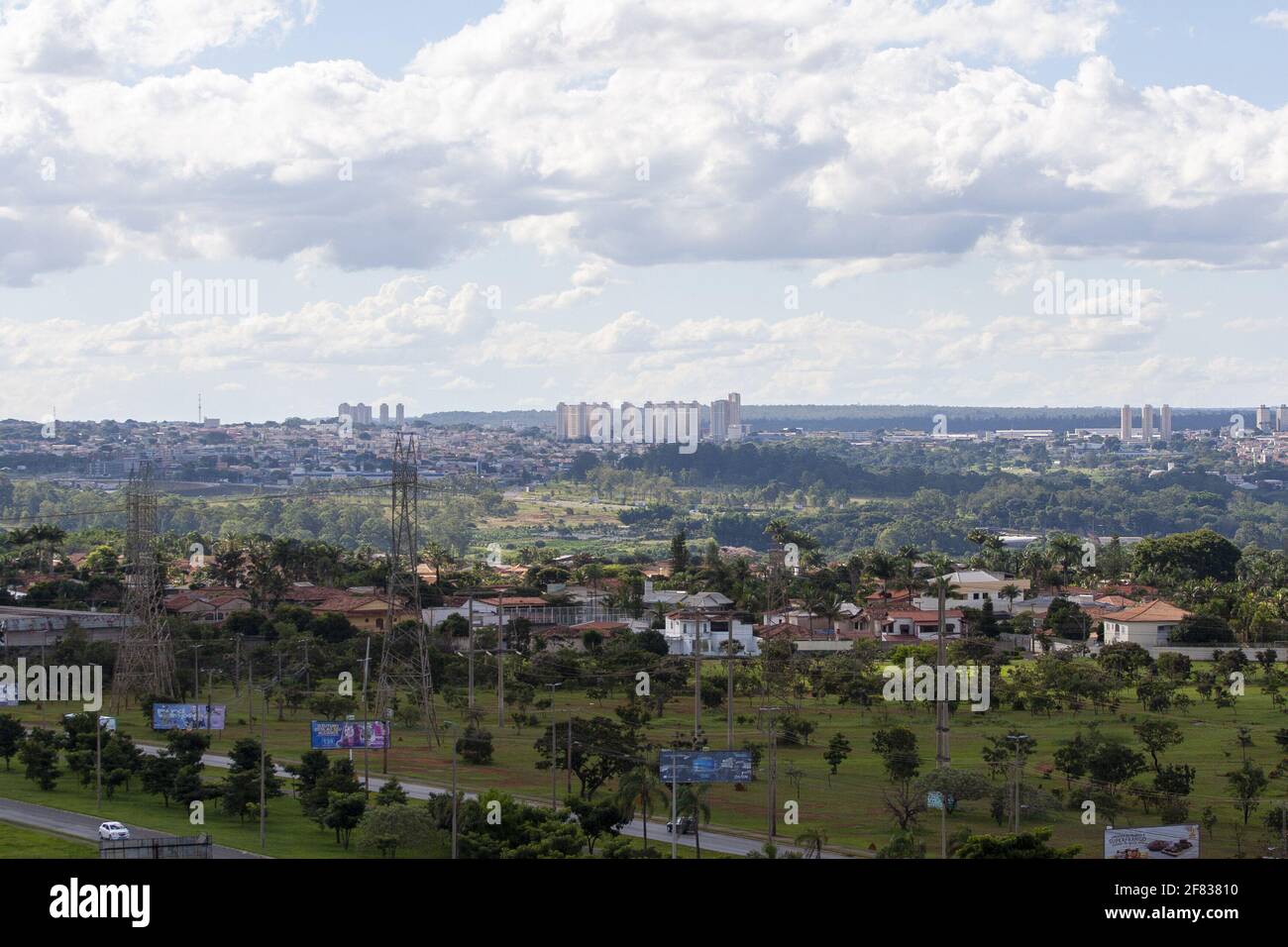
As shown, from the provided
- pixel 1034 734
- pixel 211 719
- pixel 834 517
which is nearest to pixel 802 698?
pixel 1034 734

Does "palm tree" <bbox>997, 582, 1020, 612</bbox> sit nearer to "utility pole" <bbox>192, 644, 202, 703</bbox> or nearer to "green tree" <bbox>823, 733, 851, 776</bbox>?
"utility pole" <bbox>192, 644, 202, 703</bbox>

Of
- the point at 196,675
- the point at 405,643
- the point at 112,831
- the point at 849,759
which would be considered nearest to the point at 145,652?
the point at 196,675

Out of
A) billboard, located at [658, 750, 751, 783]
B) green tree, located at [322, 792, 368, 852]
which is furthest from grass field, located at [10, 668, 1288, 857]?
billboard, located at [658, 750, 751, 783]

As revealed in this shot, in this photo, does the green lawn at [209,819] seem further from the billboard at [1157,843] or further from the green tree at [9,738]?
the billboard at [1157,843]

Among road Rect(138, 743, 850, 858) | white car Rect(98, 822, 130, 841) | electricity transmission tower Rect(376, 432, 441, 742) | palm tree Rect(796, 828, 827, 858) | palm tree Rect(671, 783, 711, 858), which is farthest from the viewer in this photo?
electricity transmission tower Rect(376, 432, 441, 742)

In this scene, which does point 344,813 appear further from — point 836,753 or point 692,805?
point 836,753
